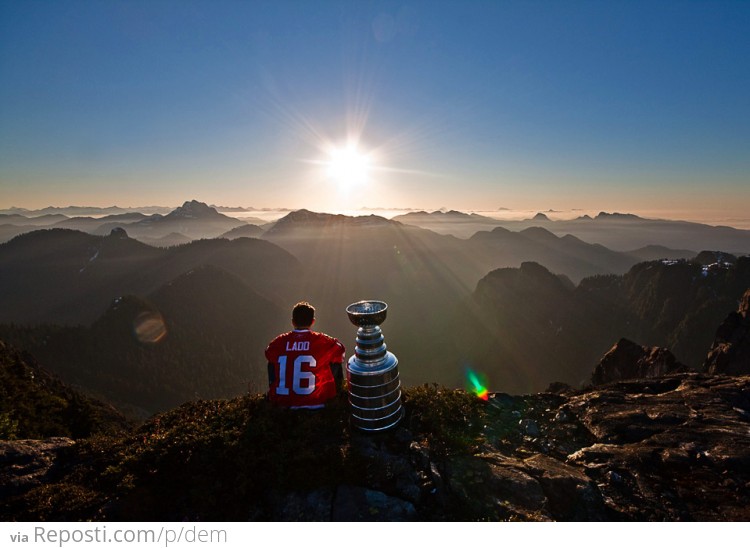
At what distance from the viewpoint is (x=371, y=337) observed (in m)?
5.18

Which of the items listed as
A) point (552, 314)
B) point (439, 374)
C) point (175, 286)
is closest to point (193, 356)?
point (175, 286)

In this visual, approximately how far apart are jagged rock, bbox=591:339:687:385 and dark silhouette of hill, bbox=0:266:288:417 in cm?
5793

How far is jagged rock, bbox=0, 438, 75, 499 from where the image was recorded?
3.97 metres

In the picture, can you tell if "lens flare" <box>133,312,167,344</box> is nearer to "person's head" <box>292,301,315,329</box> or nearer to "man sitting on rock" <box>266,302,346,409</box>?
"man sitting on rock" <box>266,302,346,409</box>

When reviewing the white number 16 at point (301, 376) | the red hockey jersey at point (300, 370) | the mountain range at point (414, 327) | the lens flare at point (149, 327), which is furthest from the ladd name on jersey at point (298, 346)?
the lens flare at point (149, 327)

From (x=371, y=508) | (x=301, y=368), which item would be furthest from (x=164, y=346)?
(x=371, y=508)

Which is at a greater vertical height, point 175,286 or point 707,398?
point 707,398

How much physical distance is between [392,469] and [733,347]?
125 ft

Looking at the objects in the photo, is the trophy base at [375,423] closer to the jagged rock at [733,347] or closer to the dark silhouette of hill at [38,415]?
the dark silhouette of hill at [38,415]

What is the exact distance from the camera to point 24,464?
4336mm

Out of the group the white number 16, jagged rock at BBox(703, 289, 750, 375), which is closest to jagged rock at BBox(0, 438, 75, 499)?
the white number 16

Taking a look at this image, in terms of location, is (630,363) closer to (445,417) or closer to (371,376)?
(445,417)

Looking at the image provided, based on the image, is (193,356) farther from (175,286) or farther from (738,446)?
(738,446)
